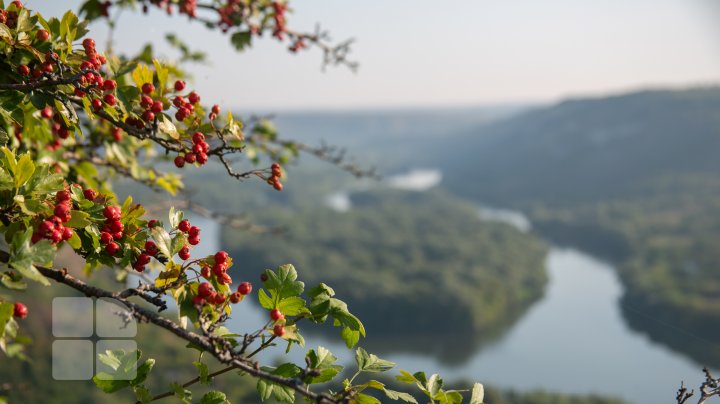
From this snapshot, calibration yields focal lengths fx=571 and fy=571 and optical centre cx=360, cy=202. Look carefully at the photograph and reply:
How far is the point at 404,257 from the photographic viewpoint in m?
93.6

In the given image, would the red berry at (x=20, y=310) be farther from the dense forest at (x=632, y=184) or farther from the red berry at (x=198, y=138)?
the dense forest at (x=632, y=184)

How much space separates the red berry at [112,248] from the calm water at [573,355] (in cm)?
3838

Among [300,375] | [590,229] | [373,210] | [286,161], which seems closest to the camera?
[300,375]

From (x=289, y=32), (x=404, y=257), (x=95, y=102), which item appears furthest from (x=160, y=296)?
(x=404, y=257)

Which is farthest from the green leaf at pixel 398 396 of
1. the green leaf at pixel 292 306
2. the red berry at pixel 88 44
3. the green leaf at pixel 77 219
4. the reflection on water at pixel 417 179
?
the reflection on water at pixel 417 179

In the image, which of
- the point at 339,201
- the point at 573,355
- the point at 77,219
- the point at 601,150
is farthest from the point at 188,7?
the point at 339,201

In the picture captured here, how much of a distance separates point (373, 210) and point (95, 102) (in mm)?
116427

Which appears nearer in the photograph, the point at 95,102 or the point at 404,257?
the point at 95,102

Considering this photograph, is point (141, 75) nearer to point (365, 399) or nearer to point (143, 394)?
point (143, 394)

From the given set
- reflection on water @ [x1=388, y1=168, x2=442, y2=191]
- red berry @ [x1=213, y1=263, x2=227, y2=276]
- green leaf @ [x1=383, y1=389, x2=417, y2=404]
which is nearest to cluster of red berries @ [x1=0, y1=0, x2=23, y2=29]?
red berry @ [x1=213, y1=263, x2=227, y2=276]

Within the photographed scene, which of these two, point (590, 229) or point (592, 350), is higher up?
point (590, 229)

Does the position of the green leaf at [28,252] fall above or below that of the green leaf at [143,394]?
above

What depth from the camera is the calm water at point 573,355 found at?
4331cm

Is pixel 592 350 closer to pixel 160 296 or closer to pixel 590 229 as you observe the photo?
pixel 590 229
